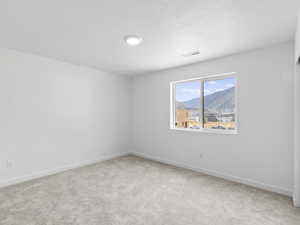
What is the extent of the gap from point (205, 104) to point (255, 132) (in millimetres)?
1188

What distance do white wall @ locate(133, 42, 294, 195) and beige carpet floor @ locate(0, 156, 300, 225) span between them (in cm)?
28

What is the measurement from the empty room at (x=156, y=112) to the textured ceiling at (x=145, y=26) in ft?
0.06

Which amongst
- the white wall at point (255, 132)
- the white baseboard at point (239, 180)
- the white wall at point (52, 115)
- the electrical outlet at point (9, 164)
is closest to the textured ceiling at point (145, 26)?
the white wall at point (255, 132)

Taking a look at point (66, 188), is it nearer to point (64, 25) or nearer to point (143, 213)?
point (143, 213)

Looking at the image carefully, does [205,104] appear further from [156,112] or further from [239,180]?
[239,180]

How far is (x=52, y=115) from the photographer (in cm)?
344

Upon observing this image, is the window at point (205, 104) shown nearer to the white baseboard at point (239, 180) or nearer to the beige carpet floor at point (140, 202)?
the white baseboard at point (239, 180)

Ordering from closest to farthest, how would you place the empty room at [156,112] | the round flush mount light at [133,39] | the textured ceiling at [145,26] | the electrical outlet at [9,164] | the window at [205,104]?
the textured ceiling at [145,26], the empty room at [156,112], the round flush mount light at [133,39], the electrical outlet at [9,164], the window at [205,104]

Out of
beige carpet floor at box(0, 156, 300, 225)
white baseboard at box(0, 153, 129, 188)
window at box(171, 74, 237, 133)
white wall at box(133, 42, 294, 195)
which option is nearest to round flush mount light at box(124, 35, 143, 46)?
white wall at box(133, 42, 294, 195)

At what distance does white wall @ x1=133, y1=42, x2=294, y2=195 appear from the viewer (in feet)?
8.37

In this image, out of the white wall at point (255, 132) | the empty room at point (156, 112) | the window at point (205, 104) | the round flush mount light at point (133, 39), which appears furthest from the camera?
the window at point (205, 104)

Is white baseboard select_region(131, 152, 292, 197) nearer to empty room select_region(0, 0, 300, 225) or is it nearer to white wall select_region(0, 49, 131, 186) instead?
empty room select_region(0, 0, 300, 225)

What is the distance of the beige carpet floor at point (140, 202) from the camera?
196 centimetres

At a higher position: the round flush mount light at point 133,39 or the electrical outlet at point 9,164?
the round flush mount light at point 133,39
